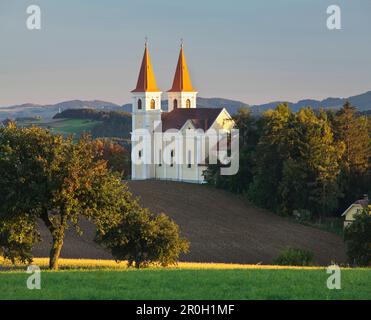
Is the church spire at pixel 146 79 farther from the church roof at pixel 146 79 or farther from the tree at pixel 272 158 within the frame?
the tree at pixel 272 158

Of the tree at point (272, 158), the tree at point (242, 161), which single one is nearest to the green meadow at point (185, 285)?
the tree at point (272, 158)

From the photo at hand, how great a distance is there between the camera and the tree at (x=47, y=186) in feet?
132

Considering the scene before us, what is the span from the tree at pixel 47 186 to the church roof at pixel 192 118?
250 ft

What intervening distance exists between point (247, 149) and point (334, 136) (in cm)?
935

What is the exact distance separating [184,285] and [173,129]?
90.8 meters

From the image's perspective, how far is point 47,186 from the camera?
4031 centimetres

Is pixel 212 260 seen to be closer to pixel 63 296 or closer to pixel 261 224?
pixel 261 224

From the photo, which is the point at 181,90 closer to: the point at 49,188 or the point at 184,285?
the point at 49,188

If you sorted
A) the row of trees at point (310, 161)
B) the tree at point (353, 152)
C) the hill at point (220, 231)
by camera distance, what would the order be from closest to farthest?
the hill at point (220, 231)
the row of trees at point (310, 161)
the tree at point (353, 152)

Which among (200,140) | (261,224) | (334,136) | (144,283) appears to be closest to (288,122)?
(334,136)

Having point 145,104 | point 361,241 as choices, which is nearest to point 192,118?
point 145,104

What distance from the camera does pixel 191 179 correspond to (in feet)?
386

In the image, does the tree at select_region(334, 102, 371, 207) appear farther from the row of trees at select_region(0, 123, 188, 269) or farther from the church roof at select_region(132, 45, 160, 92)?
the row of trees at select_region(0, 123, 188, 269)
